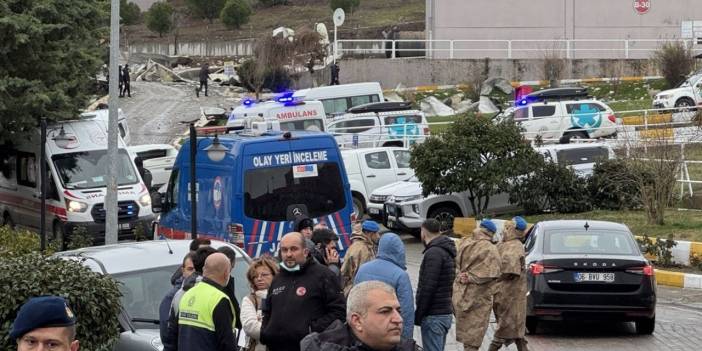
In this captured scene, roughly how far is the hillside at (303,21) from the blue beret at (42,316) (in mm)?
63172

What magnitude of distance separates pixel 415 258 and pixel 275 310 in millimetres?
15136

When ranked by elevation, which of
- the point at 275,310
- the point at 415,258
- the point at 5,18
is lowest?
the point at 415,258

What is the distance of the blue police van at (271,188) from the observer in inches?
696

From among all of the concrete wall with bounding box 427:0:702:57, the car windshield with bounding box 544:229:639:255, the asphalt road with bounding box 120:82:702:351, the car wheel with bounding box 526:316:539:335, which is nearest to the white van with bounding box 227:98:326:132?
the asphalt road with bounding box 120:82:702:351

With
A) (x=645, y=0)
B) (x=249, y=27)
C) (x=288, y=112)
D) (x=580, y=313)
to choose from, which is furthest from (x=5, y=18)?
(x=249, y=27)

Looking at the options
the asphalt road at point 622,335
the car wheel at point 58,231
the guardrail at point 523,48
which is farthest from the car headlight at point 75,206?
the guardrail at point 523,48

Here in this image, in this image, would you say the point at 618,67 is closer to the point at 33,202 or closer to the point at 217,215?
the point at 33,202

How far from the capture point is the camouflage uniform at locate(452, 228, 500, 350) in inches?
477

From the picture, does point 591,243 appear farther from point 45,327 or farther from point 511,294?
point 45,327

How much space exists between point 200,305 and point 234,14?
6727 cm

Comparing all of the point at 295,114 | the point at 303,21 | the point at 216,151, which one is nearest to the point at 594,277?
the point at 216,151

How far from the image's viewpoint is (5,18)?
2458cm

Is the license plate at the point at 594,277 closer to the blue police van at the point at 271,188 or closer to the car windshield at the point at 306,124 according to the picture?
the blue police van at the point at 271,188

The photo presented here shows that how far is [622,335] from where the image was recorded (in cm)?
1502
